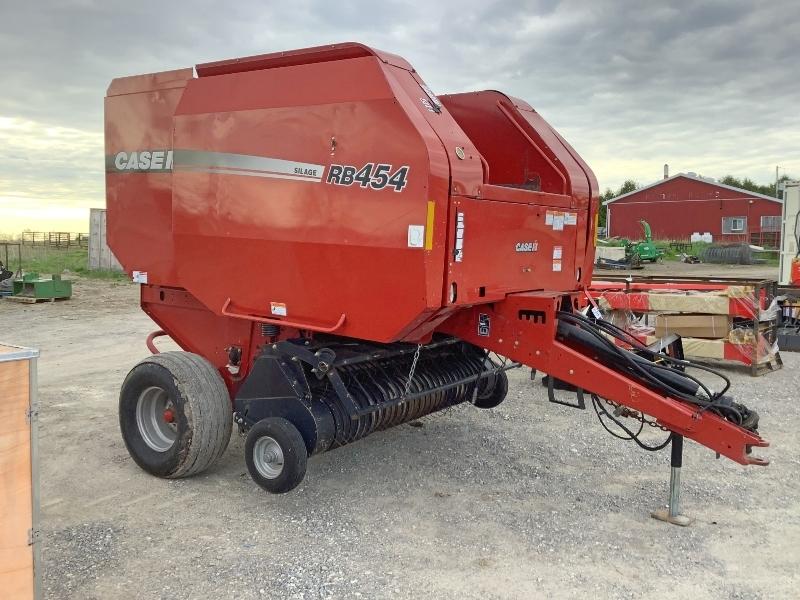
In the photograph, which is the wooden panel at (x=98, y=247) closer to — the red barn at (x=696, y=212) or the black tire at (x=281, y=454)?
the black tire at (x=281, y=454)

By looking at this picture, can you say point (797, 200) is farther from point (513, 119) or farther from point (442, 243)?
point (442, 243)

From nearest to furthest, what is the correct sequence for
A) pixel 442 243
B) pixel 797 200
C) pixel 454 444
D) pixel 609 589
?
pixel 609 589 → pixel 442 243 → pixel 454 444 → pixel 797 200

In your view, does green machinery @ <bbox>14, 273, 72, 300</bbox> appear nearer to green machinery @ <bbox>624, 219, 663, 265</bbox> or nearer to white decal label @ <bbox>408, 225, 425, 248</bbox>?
white decal label @ <bbox>408, 225, 425, 248</bbox>

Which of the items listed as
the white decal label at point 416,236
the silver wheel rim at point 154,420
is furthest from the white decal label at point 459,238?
the silver wheel rim at point 154,420

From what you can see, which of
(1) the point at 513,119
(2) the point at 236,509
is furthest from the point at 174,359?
(1) the point at 513,119

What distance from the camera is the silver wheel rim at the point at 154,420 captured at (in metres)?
4.95

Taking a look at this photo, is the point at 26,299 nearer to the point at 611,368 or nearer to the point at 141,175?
the point at 141,175

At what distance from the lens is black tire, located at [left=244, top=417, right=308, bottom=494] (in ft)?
13.5

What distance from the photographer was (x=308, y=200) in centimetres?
420

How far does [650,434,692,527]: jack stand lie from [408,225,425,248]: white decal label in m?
1.88

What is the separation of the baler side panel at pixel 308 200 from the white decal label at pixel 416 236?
0.02 m

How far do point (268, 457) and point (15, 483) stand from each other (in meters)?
1.76

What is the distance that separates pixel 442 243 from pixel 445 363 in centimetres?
157

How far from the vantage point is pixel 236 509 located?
14.3ft
